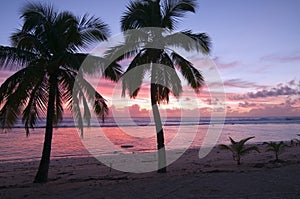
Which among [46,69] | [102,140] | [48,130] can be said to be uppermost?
[46,69]

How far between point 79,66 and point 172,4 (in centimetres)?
482

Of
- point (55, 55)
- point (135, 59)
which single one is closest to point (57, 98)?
point (55, 55)

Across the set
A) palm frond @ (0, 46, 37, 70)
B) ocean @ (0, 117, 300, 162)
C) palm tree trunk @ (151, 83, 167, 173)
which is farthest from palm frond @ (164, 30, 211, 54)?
palm frond @ (0, 46, 37, 70)

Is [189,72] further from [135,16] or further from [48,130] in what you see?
[48,130]

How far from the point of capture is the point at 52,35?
10.7 meters

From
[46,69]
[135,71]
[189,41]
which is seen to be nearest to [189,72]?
[189,41]

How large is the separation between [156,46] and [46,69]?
4.29 m

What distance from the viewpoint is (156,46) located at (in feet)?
40.1

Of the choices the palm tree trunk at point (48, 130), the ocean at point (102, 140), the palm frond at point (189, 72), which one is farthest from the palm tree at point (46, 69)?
the palm frond at point (189, 72)

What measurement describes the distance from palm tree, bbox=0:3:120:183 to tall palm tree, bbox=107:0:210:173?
1199 millimetres

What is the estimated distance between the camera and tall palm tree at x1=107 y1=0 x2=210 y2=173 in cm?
1225

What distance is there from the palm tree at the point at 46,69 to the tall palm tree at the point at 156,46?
1.20 meters

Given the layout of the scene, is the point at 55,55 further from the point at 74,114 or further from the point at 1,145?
the point at 1,145

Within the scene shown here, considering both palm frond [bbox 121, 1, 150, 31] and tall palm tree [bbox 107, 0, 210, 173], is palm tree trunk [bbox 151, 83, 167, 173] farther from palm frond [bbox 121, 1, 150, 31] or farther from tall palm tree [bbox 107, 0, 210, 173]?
palm frond [bbox 121, 1, 150, 31]
